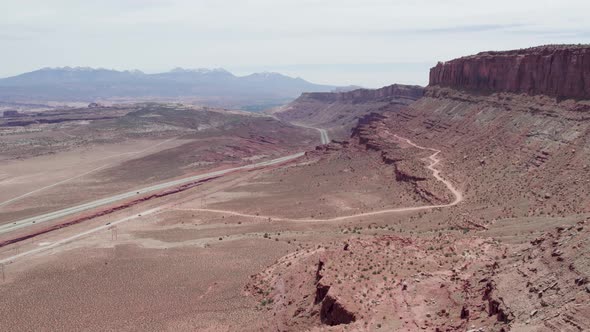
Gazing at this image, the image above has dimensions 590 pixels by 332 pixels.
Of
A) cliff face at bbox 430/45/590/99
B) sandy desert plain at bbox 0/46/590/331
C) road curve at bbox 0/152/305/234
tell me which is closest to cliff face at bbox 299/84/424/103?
sandy desert plain at bbox 0/46/590/331

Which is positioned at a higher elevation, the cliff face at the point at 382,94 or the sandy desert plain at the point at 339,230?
the cliff face at the point at 382,94

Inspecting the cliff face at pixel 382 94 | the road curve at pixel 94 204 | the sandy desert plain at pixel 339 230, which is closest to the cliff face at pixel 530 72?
the sandy desert plain at pixel 339 230

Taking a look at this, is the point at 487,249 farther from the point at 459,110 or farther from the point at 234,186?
the point at 459,110

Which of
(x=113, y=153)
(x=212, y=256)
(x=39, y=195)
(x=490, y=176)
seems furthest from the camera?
(x=113, y=153)

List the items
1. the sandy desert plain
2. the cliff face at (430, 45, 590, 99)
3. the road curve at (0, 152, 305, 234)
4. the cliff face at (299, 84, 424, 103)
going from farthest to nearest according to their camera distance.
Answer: the cliff face at (299, 84, 424, 103), the cliff face at (430, 45, 590, 99), the road curve at (0, 152, 305, 234), the sandy desert plain

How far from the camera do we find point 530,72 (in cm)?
6144

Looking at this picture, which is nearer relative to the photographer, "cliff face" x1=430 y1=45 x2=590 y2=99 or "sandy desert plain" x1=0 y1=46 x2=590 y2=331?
"sandy desert plain" x1=0 y1=46 x2=590 y2=331

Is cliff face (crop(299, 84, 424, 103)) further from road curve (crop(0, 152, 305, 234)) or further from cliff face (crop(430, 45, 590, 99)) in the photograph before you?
road curve (crop(0, 152, 305, 234))

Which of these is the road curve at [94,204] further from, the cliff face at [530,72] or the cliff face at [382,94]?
the cliff face at [382,94]

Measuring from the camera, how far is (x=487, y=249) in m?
25.0

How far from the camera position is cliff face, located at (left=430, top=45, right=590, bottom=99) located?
174 feet

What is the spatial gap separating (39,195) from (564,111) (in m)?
66.2

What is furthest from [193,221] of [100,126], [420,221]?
[100,126]

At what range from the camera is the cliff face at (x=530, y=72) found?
5319 centimetres
